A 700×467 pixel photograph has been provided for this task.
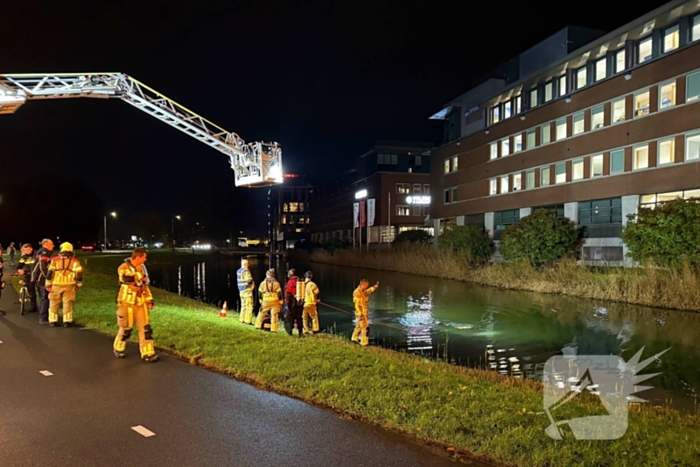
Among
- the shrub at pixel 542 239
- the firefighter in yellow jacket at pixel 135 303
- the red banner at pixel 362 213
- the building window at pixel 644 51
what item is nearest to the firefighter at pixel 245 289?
the firefighter in yellow jacket at pixel 135 303

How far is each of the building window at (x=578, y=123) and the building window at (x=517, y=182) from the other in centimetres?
710

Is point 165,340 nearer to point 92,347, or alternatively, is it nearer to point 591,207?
point 92,347

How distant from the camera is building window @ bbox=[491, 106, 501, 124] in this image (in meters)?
46.2

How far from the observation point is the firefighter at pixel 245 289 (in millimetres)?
14234

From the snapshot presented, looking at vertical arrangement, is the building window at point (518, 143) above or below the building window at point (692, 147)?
above

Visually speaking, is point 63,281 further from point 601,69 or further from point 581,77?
point 581,77

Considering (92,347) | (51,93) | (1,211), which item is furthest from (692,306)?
(1,211)

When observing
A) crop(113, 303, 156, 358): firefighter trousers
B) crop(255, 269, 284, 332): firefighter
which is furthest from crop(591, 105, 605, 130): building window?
crop(113, 303, 156, 358): firefighter trousers

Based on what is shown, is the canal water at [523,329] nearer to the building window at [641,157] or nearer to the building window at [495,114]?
the building window at [641,157]

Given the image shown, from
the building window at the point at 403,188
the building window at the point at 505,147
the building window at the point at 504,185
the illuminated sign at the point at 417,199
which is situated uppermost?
the building window at the point at 505,147

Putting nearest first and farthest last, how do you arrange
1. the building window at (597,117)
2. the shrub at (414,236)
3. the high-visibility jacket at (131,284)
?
1. the high-visibility jacket at (131,284)
2. the building window at (597,117)
3. the shrub at (414,236)

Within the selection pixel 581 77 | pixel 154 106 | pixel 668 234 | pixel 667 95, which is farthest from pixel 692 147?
pixel 154 106

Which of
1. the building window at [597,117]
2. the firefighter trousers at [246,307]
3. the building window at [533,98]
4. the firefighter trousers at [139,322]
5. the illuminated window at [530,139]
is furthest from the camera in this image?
the illuminated window at [530,139]

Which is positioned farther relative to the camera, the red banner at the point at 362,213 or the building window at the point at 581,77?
the red banner at the point at 362,213
